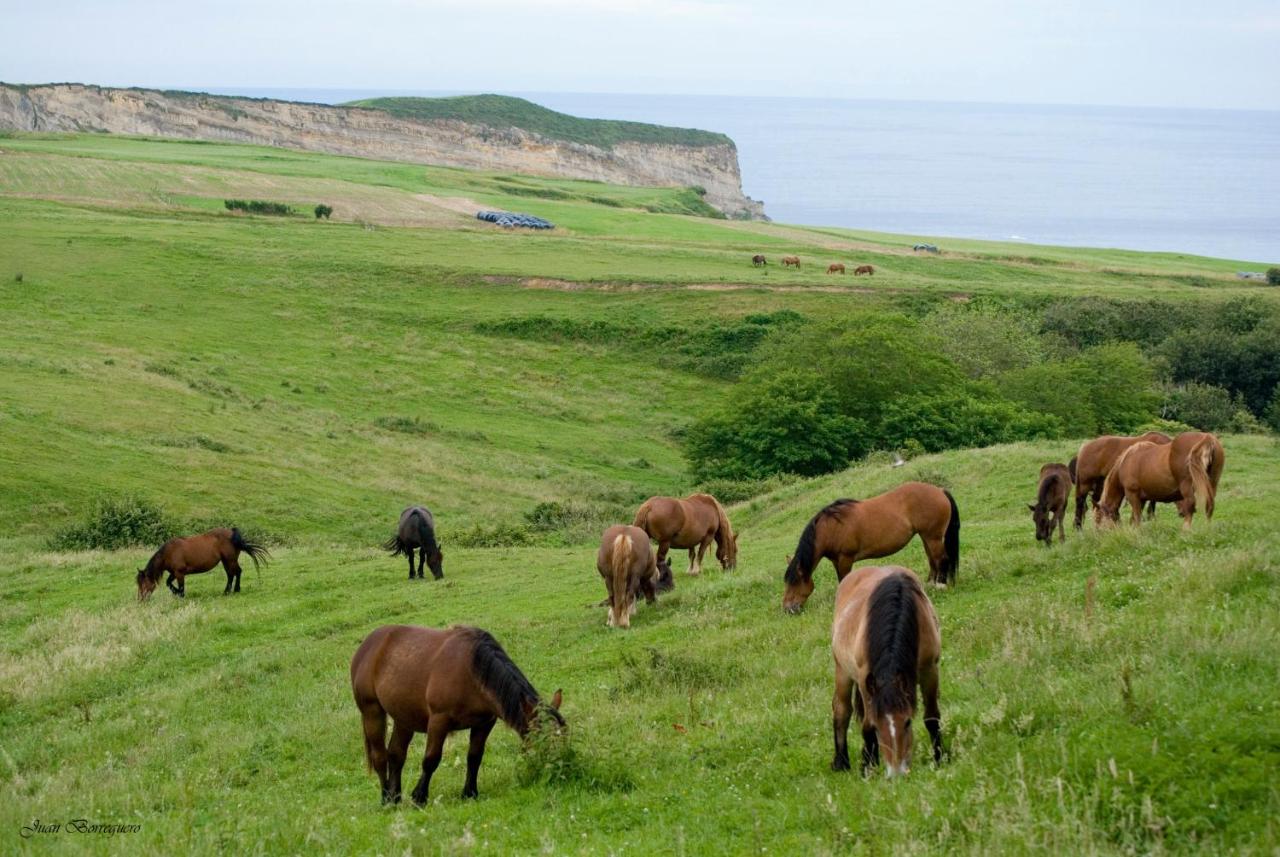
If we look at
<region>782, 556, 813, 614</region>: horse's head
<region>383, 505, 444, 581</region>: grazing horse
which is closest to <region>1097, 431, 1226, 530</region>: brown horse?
<region>782, 556, 813, 614</region>: horse's head

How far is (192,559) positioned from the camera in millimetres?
23953

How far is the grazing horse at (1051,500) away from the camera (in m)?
18.7

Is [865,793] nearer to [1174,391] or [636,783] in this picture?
[636,783]

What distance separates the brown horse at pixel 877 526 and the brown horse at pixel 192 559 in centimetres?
1361

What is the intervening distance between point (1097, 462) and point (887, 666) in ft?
42.4

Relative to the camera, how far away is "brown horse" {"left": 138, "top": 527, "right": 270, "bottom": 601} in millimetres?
23688

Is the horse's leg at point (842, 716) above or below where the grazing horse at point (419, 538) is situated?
above

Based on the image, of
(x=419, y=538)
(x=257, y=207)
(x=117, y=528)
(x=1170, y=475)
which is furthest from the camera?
(x=257, y=207)

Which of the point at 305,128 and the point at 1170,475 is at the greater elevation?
the point at 305,128

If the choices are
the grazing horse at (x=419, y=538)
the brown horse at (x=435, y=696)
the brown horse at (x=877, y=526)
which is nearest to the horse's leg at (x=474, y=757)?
the brown horse at (x=435, y=696)

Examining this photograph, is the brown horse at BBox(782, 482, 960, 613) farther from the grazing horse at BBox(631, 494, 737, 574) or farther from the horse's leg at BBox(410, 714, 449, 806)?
the horse's leg at BBox(410, 714, 449, 806)

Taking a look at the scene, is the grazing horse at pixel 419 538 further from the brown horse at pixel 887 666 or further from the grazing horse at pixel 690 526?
the brown horse at pixel 887 666

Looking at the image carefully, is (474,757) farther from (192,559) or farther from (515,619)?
(192,559)

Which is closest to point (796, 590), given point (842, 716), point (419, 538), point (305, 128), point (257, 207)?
point (842, 716)
